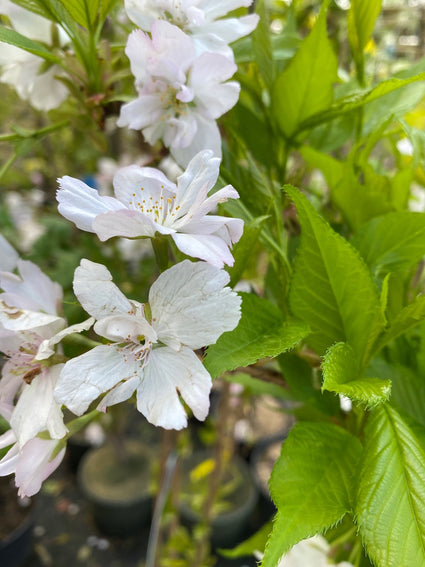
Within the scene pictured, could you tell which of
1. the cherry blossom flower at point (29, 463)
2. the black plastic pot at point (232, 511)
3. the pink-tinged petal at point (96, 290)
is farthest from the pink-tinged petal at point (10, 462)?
the black plastic pot at point (232, 511)

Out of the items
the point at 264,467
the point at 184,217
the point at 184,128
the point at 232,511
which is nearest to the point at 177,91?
the point at 184,128

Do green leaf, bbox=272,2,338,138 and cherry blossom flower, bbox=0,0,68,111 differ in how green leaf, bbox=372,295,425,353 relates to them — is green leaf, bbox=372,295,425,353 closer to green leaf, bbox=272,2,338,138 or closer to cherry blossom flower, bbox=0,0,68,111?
green leaf, bbox=272,2,338,138

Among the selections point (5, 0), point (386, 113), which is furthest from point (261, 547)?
point (5, 0)

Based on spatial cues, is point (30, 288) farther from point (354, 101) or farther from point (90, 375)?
point (354, 101)

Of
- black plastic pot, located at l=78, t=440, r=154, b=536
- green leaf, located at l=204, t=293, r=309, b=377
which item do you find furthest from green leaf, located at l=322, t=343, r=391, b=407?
black plastic pot, located at l=78, t=440, r=154, b=536

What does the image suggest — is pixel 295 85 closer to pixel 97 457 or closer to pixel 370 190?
pixel 370 190
